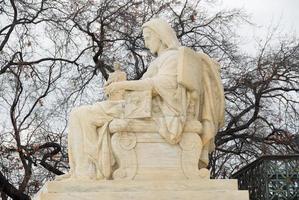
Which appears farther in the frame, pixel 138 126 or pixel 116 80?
pixel 116 80

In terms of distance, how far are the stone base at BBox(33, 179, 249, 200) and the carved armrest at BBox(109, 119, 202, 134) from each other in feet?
1.96

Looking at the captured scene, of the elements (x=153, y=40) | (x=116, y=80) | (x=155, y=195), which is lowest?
(x=155, y=195)

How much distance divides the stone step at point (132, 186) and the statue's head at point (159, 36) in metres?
1.77

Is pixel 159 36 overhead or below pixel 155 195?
overhead

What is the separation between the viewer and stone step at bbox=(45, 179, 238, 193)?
24.1 feet

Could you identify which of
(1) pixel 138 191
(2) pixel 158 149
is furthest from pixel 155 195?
A: (2) pixel 158 149

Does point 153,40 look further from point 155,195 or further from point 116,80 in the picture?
point 155,195

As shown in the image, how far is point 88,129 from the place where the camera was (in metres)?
7.62

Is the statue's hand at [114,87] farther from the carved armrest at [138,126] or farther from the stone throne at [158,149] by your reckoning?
the carved armrest at [138,126]

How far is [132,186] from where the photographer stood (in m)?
7.39

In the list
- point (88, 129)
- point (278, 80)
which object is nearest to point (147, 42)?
point (88, 129)

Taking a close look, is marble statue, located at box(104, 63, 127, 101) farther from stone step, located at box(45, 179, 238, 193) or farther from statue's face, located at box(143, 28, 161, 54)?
stone step, located at box(45, 179, 238, 193)

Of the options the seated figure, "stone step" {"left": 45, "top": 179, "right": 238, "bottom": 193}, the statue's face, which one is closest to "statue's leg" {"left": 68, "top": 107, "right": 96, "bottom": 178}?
the seated figure

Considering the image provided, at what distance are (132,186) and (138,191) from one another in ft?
0.28
